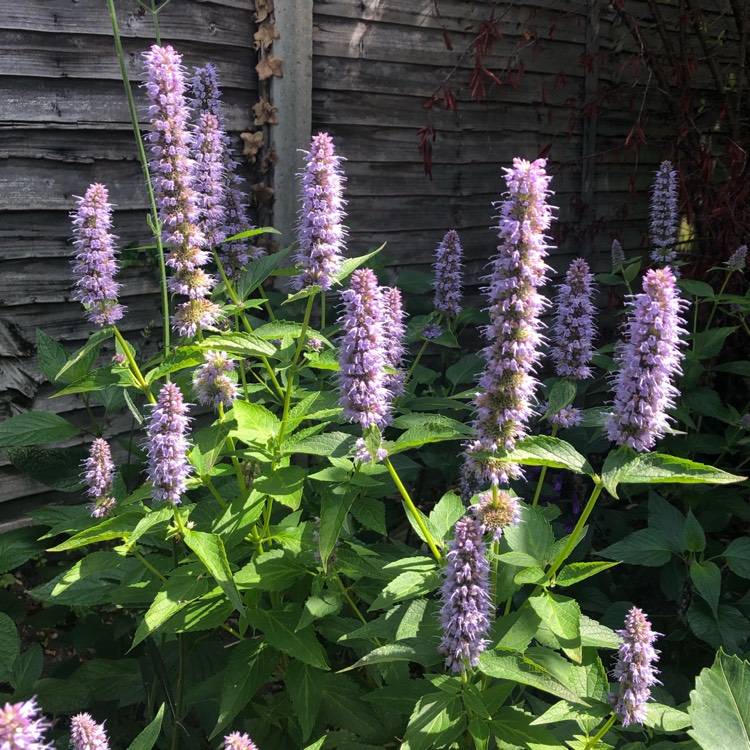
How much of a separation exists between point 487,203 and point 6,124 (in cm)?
296

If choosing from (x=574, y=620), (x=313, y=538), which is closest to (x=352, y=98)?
(x=313, y=538)

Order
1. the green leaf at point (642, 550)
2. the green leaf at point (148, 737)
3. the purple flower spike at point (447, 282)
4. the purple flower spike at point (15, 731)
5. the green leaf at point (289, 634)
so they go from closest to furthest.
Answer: the purple flower spike at point (15, 731), the green leaf at point (148, 737), the green leaf at point (289, 634), the green leaf at point (642, 550), the purple flower spike at point (447, 282)

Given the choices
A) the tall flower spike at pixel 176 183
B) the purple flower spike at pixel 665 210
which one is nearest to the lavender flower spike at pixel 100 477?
the tall flower spike at pixel 176 183

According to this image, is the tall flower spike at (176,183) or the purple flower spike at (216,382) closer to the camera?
the tall flower spike at (176,183)

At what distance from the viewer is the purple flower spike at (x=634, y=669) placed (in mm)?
1757

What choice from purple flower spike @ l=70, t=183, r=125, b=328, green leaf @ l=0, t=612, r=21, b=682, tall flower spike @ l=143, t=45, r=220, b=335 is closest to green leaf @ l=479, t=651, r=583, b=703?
tall flower spike @ l=143, t=45, r=220, b=335

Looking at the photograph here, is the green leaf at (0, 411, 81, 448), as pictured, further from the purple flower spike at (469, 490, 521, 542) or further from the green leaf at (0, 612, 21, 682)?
the purple flower spike at (469, 490, 521, 542)

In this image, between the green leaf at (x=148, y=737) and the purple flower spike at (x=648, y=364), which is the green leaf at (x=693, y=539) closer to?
the purple flower spike at (x=648, y=364)

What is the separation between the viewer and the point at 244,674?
229cm

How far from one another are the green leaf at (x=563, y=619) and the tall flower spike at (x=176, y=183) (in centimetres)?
125

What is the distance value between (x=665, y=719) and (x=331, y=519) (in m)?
0.93

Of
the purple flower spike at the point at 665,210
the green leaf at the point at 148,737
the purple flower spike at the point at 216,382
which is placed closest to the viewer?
the green leaf at the point at 148,737

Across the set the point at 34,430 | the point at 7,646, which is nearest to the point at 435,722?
the point at 7,646

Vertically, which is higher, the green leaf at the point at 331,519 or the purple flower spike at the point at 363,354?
the purple flower spike at the point at 363,354
